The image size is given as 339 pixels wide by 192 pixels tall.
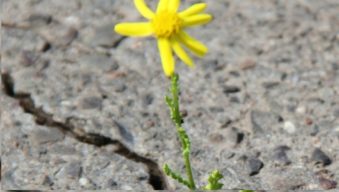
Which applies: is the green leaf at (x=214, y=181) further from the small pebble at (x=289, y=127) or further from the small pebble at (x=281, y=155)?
the small pebble at (x=289, y=127)

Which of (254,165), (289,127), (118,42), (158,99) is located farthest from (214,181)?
(118,42)

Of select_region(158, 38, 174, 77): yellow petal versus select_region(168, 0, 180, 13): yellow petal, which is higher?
select_region(168, 0, 180, 13): yellow petal

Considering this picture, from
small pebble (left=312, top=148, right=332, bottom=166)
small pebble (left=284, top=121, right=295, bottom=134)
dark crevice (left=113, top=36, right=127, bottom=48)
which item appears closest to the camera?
small pebble (left=312, top=148, right=332, bottom=166)

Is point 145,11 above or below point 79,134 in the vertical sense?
above

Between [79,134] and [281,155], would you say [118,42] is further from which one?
[281,155]

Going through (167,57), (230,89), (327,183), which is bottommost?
(327,183)

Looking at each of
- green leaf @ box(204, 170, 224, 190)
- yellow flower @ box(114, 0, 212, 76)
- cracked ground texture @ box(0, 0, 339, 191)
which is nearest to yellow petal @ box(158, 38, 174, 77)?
yellow flower @ box(114, 0, 212, 76)

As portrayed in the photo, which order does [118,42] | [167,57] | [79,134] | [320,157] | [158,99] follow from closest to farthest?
[167,57], [320,157], [79,134], [158,99], [118,42]

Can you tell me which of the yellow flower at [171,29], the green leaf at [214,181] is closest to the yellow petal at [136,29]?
the yellow flower at [171,29]

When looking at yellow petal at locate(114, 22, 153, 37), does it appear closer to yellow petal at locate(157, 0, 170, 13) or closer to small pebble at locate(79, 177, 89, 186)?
yellow petal at locate(157, 0, 170, 13)
